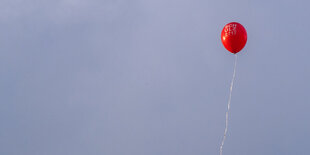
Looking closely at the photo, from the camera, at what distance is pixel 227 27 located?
13.7 metres

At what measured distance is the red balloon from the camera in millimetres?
13508

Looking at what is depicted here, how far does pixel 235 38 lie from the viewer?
1350cm

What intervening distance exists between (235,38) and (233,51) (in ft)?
1.79

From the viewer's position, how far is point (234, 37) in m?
13.5

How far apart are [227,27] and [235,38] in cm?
48

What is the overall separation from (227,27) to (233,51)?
83 centimetres

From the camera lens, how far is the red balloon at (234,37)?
532 inches

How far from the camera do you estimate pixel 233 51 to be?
45.5ft
